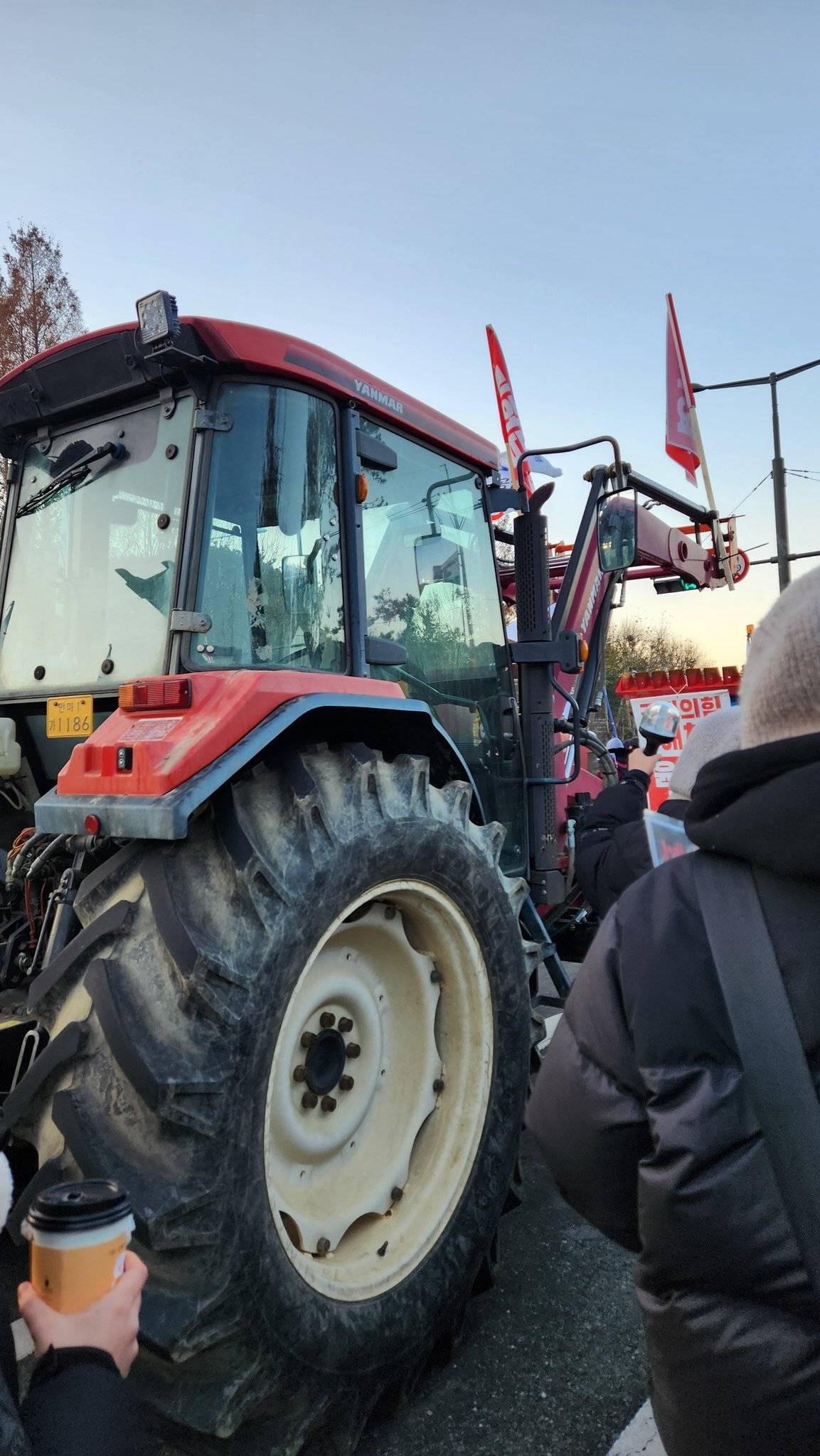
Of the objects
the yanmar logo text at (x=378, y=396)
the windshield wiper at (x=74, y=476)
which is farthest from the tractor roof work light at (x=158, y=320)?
the yanmar logo text at (x=378, y=396)

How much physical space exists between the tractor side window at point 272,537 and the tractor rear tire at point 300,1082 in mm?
491

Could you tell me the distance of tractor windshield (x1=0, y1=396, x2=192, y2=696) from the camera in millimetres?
2609

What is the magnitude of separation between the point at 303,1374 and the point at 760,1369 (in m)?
1.17

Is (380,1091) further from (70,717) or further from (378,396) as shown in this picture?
(378,396)

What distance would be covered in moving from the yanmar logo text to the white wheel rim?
153 centimetres

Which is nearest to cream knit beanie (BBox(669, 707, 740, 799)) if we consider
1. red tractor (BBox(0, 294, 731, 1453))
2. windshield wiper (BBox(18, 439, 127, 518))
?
red tractor (BBox(0, 294, 731, 1453))

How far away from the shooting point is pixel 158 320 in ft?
7.89

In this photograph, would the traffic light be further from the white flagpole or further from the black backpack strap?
the black backpack strap

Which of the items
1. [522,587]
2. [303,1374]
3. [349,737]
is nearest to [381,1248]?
[303,1374]

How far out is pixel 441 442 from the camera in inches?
138

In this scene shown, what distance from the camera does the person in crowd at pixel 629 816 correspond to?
2344 mm

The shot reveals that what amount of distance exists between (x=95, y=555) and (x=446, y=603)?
49.8 inches

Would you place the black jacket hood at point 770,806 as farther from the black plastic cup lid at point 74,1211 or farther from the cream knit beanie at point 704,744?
the cream knit beanie at point 704,744

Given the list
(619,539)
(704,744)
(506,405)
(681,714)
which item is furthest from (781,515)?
(704,744)
